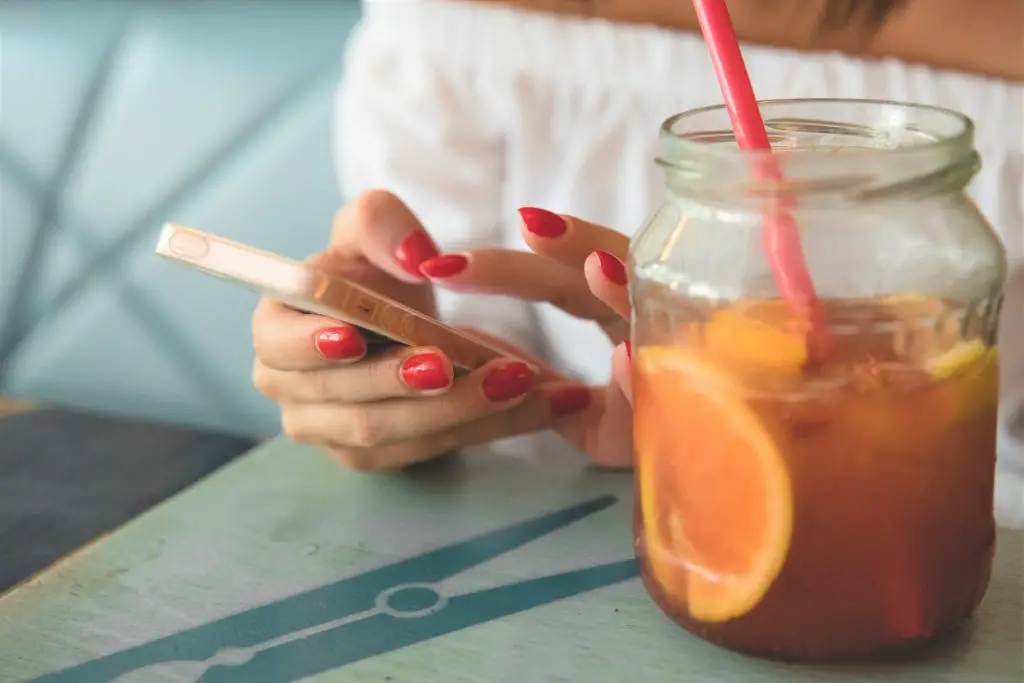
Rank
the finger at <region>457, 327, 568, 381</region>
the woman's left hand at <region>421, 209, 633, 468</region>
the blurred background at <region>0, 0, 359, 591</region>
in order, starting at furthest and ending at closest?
the blurred background at <region>0, 0, 359, 591</region> < the finger at <region>457, 327, 568, 381</region> < the woman's left hand at <region>421, 209, 633, 468</region>

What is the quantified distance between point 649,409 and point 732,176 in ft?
0.27

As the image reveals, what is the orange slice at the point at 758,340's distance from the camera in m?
0.30

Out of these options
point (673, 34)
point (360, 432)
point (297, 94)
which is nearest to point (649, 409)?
point (360, 432)

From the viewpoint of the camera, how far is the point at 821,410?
0.97 ft

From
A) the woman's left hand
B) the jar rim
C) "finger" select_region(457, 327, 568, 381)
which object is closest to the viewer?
the jar rim

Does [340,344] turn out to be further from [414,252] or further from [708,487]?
[708,487]

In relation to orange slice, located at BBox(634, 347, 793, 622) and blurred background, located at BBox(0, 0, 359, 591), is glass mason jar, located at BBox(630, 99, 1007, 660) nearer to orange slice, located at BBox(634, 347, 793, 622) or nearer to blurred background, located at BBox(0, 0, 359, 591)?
orange slice, located at BBox(634, 347, 793, 622)

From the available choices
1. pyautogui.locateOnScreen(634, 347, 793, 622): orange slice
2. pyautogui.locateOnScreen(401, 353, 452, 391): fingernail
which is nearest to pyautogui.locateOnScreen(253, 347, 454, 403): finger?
pyautogui.locateOnScreen(401, 353, 452, 391): fingernail

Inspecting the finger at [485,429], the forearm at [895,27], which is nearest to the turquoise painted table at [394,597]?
the finger at [485,429]

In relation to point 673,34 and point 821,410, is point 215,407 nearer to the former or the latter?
point 673,34

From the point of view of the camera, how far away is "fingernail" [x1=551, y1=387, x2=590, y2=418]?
0.49 meters

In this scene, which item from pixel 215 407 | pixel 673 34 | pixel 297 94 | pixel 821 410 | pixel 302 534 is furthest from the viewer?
pixel 215 407

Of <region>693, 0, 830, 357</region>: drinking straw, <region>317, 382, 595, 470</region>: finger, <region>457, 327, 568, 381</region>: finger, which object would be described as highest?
<region>693, 0, 830, 357</region>: drinking straw

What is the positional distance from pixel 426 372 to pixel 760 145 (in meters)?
0.18
